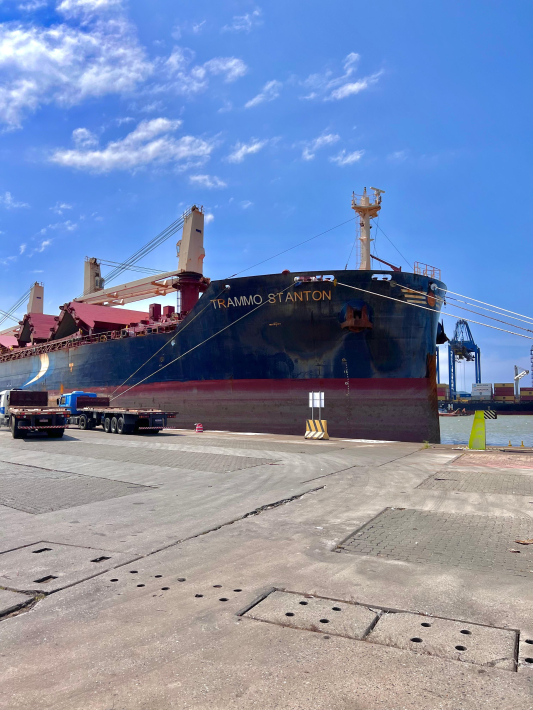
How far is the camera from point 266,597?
14.0 ft

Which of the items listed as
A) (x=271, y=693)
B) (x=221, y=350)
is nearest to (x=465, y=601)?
(x=271, y=693)

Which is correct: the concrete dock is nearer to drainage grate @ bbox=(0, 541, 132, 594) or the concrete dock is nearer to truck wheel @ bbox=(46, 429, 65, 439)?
drainage grate @ bbox=(0, 541, 132, 594)

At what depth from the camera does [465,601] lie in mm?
4176

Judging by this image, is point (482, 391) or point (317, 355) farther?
point (482, 391)

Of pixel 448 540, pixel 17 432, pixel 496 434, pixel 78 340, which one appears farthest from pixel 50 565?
pixel 496 434

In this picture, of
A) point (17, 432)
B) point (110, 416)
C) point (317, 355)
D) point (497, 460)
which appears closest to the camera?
point (497, 460)

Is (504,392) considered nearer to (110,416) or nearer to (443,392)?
(443,392)

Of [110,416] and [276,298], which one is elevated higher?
[276,298]

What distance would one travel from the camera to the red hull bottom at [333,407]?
2220cm

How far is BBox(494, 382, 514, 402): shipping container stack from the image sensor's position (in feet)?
344

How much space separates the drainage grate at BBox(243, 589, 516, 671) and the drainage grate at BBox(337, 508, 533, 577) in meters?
1.49

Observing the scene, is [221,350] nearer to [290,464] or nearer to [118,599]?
[290,464]

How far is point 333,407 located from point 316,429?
2.07 metres

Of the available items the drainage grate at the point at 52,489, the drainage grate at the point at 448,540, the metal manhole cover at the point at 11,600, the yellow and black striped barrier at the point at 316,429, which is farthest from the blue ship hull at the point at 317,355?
the metal manhole cover at the point at 11,600
